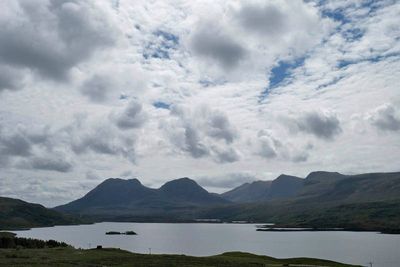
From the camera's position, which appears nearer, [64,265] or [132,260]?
[64,265]

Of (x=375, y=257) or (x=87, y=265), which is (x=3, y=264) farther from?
(x=375, y=257)

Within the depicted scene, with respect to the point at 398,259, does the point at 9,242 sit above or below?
above

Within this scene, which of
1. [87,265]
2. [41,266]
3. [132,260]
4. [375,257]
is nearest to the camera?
[41,266]

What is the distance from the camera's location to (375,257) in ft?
531

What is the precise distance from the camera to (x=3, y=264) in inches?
3231

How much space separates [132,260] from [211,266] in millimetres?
19005

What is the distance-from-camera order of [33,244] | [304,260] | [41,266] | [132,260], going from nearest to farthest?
[41,266] < [132,260] < [304,260] < [33,244]

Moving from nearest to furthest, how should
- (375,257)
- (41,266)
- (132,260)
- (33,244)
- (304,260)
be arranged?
(41,266) < (132,260) < (304,260) < (33,244) < (375,257)

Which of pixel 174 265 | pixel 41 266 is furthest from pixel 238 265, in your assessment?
pixel 41 266

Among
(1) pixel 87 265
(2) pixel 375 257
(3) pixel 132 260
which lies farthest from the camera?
(2) pixel 375 257

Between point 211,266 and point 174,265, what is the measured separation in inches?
302

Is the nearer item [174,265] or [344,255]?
[174,265]

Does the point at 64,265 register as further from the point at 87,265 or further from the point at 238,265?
the point at 238,265

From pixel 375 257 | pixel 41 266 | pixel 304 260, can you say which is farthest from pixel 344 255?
pixel 41 266
